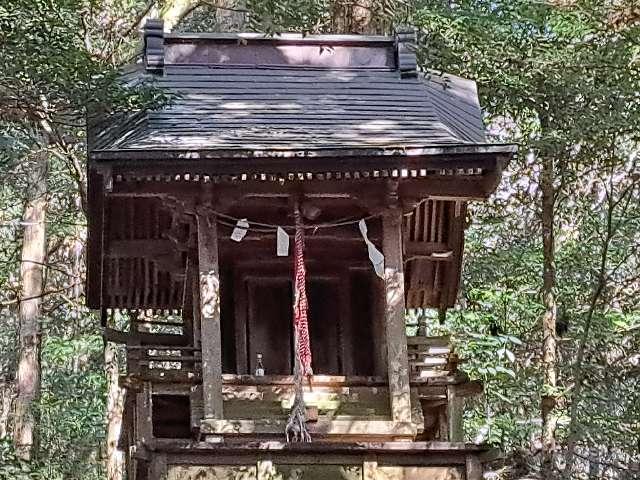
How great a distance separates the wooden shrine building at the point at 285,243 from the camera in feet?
23.7

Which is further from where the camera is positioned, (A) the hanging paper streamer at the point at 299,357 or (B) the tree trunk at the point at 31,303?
(B) the tree trunk at the point at 31,303

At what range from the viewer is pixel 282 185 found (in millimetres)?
7816

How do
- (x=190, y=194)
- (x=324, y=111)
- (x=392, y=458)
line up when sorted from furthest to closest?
(x=324, y=111)
(x=190, y=194)
(x=392, y=458)

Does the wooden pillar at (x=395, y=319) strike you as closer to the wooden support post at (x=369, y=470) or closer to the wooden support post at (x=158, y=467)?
the wooden support post at (x=369, y=470)

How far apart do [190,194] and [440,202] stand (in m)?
2.75

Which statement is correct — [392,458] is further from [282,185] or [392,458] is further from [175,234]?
[175,234]

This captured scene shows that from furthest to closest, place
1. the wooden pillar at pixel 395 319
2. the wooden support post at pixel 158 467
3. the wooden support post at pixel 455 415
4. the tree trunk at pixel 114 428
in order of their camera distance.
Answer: the tree trunk at pixel 114 428, the wooden support post at pixel 455 415, the wooden pillar at pixel 395 319, the wooden support post at pixel 158 467

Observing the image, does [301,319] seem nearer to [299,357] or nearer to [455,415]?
[299,357]

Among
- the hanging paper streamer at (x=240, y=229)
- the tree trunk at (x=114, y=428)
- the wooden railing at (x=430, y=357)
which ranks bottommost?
the tree trunk at (x=114, y=428)

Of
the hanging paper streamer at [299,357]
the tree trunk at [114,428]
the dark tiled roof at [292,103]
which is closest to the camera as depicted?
the hanging paper streamer at [299,357]

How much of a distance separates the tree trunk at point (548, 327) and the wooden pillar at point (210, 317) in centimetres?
464

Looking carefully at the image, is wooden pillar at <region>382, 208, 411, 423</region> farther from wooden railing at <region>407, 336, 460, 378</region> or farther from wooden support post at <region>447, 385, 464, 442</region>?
wooden support post at <region>447, 385, 464, 442</region>

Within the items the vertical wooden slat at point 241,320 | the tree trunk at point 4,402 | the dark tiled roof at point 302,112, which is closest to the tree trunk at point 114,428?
the vertical wooden slat at point 241,320

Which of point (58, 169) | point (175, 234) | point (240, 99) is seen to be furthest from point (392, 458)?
point (58, 169)
